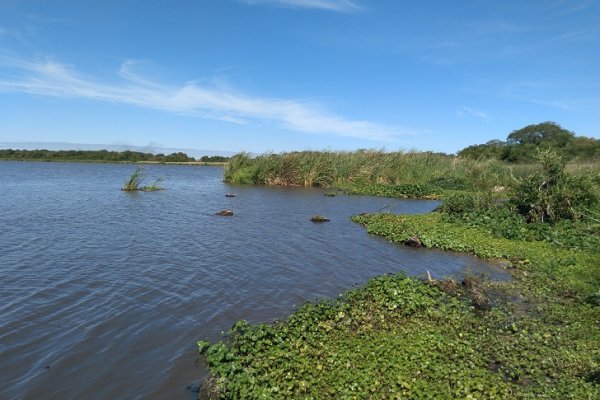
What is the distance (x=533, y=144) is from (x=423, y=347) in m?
72.2

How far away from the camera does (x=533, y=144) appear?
6738cm

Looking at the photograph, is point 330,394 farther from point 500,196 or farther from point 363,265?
point 500,196

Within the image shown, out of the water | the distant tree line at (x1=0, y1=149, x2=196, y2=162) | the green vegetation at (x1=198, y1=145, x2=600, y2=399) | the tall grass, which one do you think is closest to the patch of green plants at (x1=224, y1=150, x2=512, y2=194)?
the tall grass

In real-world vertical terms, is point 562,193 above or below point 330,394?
above

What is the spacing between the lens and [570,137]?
78.2 meters

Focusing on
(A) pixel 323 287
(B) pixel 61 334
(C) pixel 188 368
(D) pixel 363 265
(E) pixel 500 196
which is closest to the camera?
(C) pixel 188 368

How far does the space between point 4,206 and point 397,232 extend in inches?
848

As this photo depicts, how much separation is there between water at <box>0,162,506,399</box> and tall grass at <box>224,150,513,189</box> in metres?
16.9

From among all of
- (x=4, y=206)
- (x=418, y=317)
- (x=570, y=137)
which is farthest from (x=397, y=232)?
(x=570, y=137)

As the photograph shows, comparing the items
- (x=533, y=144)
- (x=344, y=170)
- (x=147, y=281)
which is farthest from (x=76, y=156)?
(x=147, y=281)

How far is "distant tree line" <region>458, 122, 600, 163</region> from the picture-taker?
59666 millimetres

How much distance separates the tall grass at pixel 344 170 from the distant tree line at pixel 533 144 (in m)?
18.5

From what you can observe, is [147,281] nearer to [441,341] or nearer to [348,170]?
[441,341]

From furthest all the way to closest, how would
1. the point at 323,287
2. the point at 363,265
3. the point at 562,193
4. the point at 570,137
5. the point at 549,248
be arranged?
the point at 570,137, the point at 562,193, the point at 549,248, the point at 363,265, the point at 323,287
